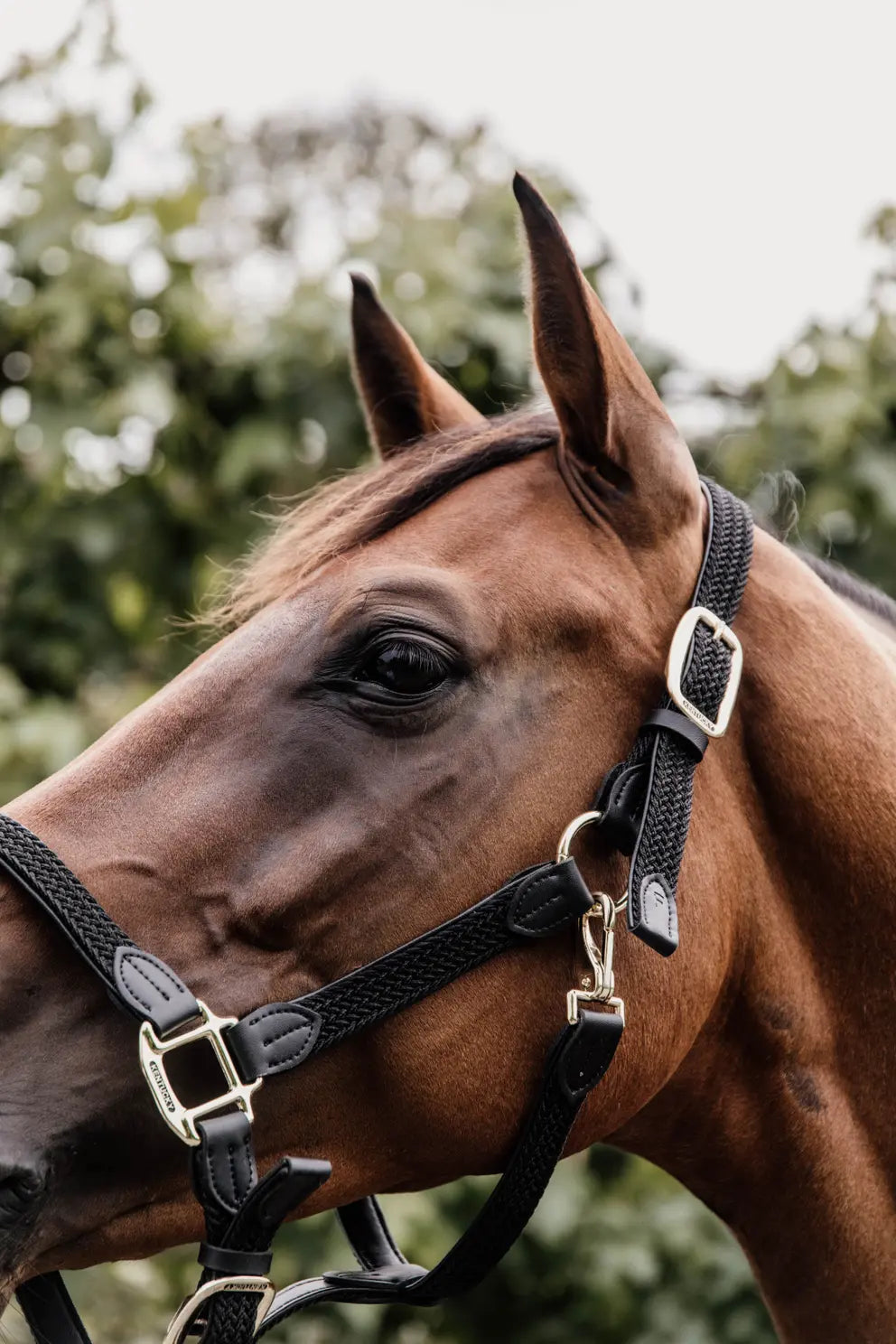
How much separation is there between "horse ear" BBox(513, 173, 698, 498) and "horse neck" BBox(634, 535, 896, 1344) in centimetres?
22

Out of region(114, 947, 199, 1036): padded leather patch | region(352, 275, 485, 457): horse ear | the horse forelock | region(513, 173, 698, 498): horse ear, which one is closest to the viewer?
region(114, 947, 199, 1036): padded leather patch

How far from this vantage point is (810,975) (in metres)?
1.78

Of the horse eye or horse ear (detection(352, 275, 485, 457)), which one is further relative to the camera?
horse ear (detection(352, 275, 485, 457))

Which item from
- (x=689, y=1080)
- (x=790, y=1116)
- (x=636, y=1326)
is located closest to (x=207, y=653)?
(x=689, y=1080)

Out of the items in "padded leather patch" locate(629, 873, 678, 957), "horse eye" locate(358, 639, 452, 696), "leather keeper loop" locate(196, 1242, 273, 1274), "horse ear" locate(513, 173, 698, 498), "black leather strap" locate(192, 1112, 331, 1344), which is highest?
"horse ear" locate(513, 173, 698, 498)

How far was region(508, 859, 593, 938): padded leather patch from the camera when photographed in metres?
1.57

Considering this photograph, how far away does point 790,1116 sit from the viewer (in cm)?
176

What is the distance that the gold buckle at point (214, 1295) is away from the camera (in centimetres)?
148

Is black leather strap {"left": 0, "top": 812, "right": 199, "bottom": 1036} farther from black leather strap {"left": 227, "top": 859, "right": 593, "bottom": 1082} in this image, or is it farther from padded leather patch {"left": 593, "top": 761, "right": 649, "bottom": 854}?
padded leather patch {"left": 593, "top": 761, "right": 649, "bottom": 854}

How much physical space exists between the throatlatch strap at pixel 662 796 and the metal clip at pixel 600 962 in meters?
0.05

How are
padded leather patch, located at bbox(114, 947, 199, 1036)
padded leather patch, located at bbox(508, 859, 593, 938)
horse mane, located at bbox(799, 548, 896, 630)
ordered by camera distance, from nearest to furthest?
padded leather patch, located at bbox(114, 947, 199, 1036) → padded leather patch, located at bbox(508, 859, 593, 938) → horse mane, located at bbox(799, 548, 896, 630)

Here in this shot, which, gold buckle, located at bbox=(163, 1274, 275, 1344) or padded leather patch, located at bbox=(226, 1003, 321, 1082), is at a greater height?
padded leather patch, located at bbox=(226, 1003, 321, 1082)

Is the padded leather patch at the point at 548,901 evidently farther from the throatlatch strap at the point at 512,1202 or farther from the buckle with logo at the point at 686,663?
the buckle with logo at the point at 686,663

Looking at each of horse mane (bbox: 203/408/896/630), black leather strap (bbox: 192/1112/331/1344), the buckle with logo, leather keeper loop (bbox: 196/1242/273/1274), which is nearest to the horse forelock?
horse mane (bbox: 203/408/896/630)
